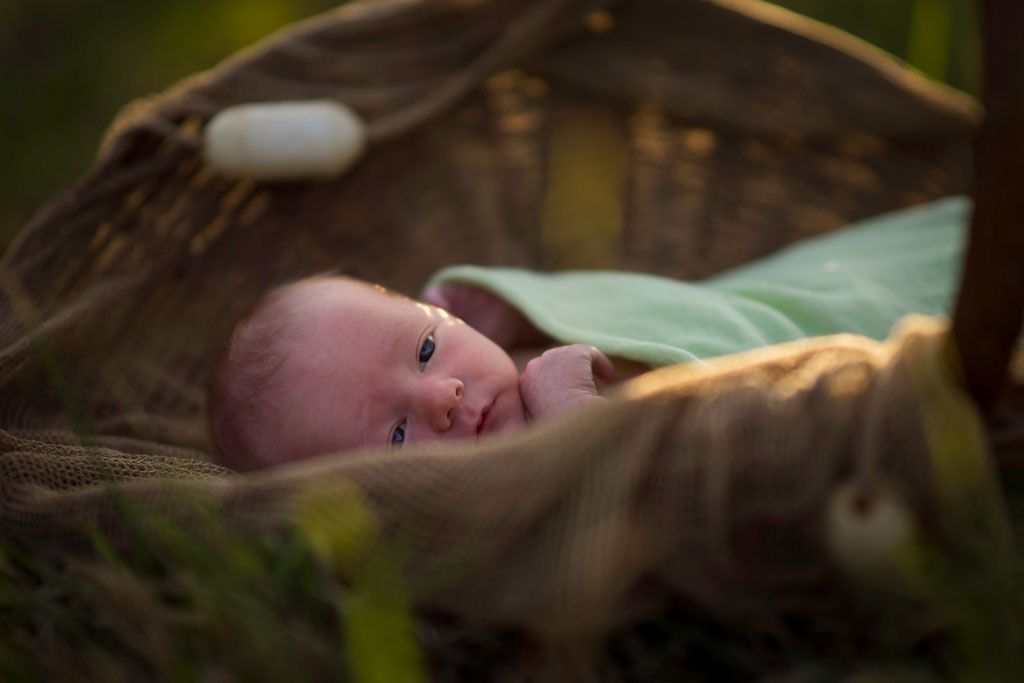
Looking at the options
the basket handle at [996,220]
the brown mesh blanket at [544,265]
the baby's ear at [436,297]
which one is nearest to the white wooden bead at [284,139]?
the brown mesh blanket at [544,265]

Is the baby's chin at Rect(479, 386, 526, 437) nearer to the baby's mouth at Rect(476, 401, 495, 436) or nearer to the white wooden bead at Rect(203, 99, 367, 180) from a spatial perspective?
the baby's mouth at Rect(476, 401, 495, 436)

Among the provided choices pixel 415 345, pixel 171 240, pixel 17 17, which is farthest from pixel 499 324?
pixel 17 17

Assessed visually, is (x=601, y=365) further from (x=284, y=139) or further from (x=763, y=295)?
(x=284, y=139)

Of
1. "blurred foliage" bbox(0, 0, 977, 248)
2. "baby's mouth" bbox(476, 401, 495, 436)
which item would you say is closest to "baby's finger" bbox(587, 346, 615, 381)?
"baby's mouth" bbox(476, 401, 495, 436)

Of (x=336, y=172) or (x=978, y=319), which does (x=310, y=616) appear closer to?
(x=978, y=319)

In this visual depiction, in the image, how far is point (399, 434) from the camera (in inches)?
40.4

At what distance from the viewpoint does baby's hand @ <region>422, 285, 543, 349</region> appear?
131 cm

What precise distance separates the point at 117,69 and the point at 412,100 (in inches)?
50.7

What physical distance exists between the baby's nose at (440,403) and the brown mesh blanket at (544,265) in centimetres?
21

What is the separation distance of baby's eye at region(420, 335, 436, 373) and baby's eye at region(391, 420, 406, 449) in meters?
0.06

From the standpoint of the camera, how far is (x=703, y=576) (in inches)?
25.5

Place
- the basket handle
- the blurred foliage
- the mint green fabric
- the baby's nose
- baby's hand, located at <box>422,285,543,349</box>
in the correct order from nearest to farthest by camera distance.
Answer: the basket handle → the baby's nose → the mint green fabric → baby's hand, located at <box>422,285,543,349</box> → the blurred foliage

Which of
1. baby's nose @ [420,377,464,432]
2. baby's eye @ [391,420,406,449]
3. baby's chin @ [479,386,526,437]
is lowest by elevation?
baby's chin @ [479,386,526,437]

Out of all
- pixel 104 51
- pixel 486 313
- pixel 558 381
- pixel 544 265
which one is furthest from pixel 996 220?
pixel 104 51
